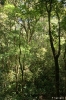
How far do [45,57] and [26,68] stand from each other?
282 centimetres

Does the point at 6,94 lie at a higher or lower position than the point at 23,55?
lower

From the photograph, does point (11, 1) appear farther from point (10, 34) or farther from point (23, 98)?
point (23, 98)

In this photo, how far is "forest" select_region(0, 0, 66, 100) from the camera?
35.4 feet

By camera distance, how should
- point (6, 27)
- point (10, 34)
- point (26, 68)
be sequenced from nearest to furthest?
point (10, 34) < point (6, 27) < point (26, 68)

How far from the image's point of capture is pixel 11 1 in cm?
1702

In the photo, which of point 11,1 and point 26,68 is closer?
point 11,1

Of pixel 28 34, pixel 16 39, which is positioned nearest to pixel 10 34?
pixel 16 39

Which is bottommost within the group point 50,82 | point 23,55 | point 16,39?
point 50,82

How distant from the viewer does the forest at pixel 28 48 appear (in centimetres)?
1078

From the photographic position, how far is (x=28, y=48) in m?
14.8

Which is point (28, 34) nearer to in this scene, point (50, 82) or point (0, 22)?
point (0, 22)

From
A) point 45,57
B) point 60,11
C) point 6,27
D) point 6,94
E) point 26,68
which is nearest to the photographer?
point 60,11

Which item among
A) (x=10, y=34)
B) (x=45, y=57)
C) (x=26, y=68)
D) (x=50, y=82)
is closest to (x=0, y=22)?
(x=10, y=34)

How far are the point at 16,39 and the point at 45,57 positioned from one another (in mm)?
6872
